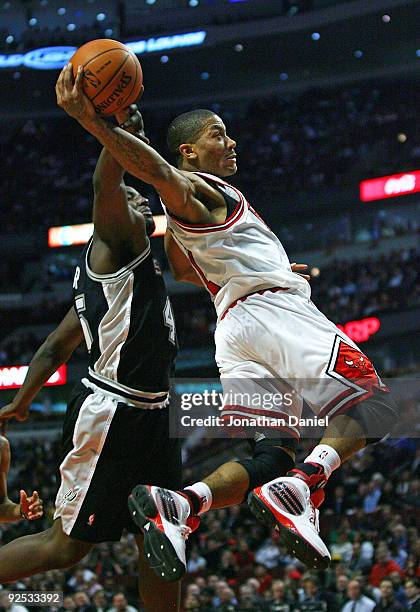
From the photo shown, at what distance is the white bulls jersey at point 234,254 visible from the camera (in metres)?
4.92

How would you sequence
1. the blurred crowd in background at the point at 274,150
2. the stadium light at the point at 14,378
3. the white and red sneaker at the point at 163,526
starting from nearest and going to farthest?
the white and red sneaker at the point at 163,526
the stadium light at the point at 14,378
the blurred crowd in background at the point at 274,150

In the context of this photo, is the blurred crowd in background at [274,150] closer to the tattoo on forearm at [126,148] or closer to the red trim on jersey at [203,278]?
the red trim on jersey at [203,278]

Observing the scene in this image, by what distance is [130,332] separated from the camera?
4.93 metres

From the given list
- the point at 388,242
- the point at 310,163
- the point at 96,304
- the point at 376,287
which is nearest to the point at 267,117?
the point at 310,163

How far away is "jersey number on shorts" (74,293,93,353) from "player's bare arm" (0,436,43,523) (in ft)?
2.59

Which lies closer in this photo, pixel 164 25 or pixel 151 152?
pixel 151 152

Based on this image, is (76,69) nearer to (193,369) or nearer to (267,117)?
(193,369)

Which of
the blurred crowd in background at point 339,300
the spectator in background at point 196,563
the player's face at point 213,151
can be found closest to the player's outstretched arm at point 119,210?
the player's face at point 213,151

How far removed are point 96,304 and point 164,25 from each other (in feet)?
87.9

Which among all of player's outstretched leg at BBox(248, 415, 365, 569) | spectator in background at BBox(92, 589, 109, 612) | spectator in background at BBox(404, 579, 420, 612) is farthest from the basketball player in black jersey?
spectator in background at BBox(92, 589, 109, 612)

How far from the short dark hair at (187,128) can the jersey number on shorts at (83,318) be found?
1.13 metres

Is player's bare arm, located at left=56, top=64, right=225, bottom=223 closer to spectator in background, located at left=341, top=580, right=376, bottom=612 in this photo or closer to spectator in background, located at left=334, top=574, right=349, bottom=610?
spectator in background, located at left=341, top=580, right=376, bottom=612

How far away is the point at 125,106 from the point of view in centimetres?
463

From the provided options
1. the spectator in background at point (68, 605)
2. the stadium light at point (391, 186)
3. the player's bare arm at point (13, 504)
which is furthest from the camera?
the stadium light at point (391, 186)
